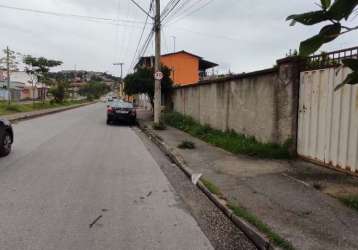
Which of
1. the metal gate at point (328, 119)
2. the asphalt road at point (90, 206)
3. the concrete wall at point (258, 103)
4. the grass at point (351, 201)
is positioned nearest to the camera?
the asphalt road at point (90, 206)

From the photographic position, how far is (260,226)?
4.32 meters

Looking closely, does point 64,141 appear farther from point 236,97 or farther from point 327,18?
point 327,18

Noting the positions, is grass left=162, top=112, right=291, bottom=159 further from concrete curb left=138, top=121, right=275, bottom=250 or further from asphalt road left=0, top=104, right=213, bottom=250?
asphalt road left=0, top=104, right=213, bottom=250

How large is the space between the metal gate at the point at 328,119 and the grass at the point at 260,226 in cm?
286

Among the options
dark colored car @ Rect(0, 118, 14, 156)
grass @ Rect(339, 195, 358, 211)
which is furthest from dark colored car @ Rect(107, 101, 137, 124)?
grass @ Rect(339, 195, 358, 211)

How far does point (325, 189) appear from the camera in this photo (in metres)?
5.95

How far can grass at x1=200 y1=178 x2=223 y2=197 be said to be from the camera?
597 centimetres

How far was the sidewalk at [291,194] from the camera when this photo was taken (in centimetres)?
409

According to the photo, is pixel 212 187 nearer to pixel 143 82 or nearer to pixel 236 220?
pixel 236 220

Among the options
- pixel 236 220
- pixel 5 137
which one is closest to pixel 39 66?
pixel 5 137

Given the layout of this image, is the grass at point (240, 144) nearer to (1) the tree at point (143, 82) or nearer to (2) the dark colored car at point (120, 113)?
(2) the dark colored car at point (120, 113)

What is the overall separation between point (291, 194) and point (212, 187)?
132 cm

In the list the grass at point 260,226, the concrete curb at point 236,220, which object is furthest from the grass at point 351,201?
the concrete curb at point 236,220

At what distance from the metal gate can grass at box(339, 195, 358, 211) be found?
1.46 meters
